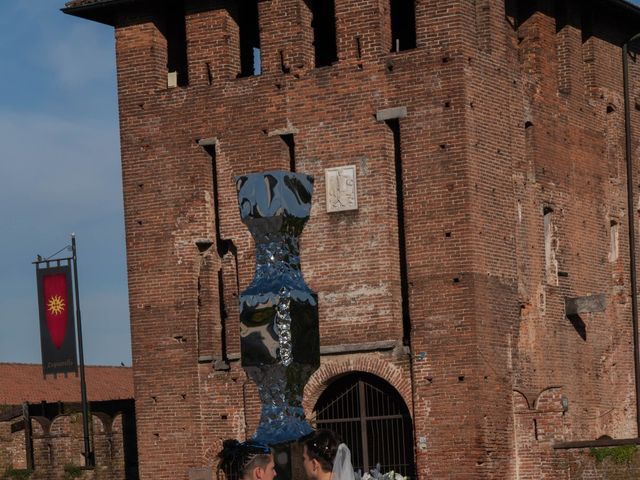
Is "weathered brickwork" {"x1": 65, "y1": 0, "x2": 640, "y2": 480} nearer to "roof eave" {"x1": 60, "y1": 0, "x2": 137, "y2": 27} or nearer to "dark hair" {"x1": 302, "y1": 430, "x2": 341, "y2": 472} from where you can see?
"roof eave" {"x1": 60, "y1": 0, "x2": 137, "y2": 27}

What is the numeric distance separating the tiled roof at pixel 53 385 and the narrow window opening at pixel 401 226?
50.9 ft

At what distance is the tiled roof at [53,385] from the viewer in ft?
148

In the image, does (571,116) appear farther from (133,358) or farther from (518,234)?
(133,358)

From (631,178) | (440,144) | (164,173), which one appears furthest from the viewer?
(631,178)

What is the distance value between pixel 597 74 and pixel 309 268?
6.82m

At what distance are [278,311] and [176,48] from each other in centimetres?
1506

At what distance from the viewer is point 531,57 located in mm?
32281

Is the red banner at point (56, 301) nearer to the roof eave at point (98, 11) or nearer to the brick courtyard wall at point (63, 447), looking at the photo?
the brick courtyard wall at point (63, 447)

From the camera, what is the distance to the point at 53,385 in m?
46.4

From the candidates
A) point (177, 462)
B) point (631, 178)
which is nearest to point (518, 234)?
point (631, 178)

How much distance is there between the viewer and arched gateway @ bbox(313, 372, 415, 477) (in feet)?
98.6

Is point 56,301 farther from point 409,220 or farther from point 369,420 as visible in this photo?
point 409,220

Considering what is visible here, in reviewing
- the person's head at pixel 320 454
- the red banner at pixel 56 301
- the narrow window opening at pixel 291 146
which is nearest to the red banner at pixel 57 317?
the red banner at pixel 56 301

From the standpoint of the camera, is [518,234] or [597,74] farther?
[597,74]
